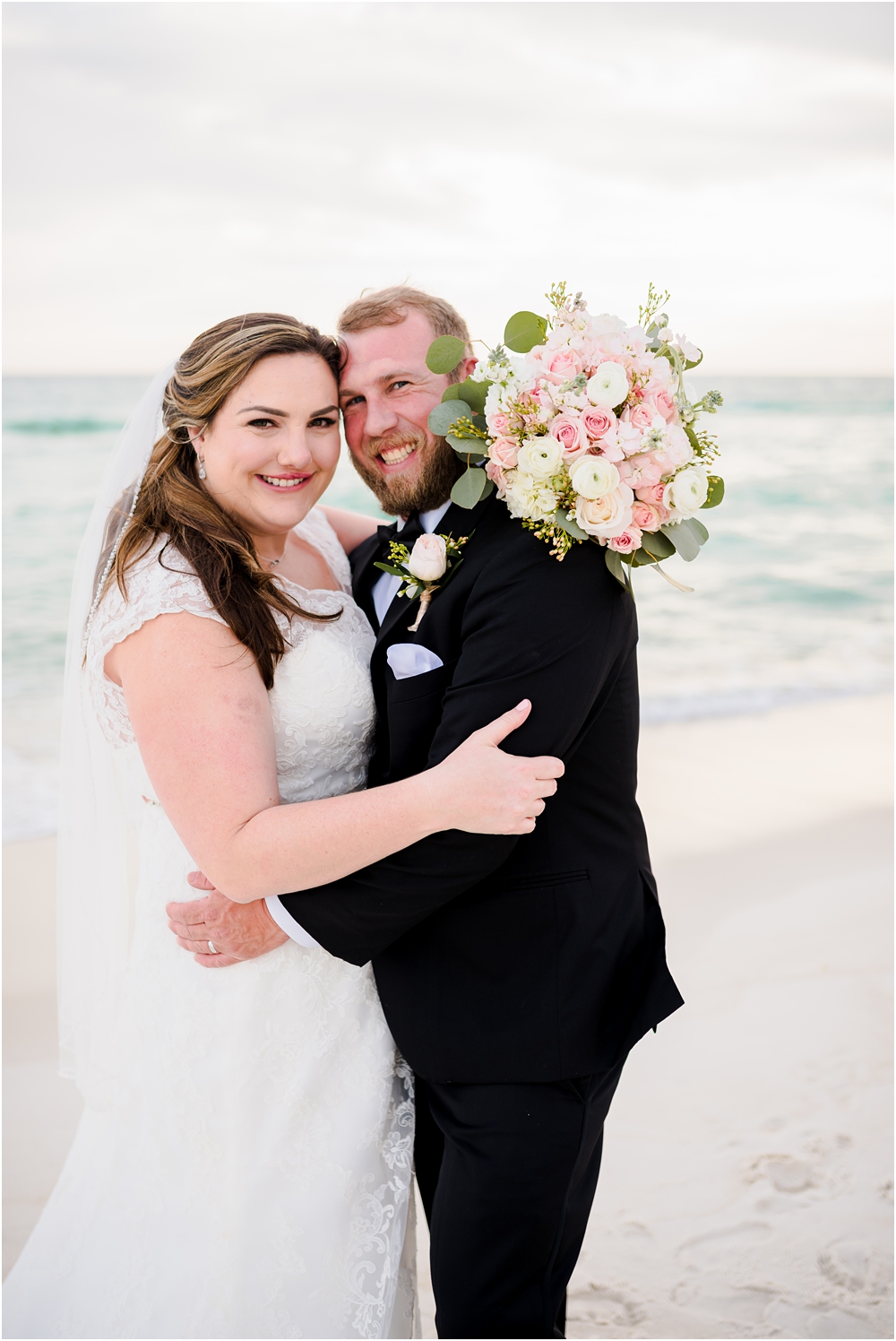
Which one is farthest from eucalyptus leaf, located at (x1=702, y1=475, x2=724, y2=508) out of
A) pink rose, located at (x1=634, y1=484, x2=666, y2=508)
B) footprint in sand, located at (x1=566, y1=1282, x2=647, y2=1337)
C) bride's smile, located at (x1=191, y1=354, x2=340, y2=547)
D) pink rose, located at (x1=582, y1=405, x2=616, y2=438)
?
footprint in sand, located at (x1=566, y1=1282, x2=647, y2=1337)

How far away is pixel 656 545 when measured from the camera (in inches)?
90.4

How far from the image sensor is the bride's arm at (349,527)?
140 inches

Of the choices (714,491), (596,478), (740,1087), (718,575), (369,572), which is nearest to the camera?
(596,478)

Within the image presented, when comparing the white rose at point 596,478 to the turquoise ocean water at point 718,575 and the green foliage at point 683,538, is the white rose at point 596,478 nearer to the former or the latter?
the green foliage at point 683,538

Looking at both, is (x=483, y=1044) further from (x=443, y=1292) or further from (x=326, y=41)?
(x=326, y=41)

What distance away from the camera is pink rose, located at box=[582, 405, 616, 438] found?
212 centimetres

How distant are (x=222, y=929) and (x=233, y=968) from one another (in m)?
0.21

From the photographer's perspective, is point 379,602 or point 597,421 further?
point 379,602

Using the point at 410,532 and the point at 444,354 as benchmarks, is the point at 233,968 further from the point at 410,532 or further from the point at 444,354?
the point at 444,354

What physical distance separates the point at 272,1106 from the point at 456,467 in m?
1.78

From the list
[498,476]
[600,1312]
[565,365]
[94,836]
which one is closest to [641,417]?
[565,365]

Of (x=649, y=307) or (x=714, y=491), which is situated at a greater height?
(x=649, y=307)

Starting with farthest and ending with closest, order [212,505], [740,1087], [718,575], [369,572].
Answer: [718,575] < [740,1087] < [369,572] < [212,505]

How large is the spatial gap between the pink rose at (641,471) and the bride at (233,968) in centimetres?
91
